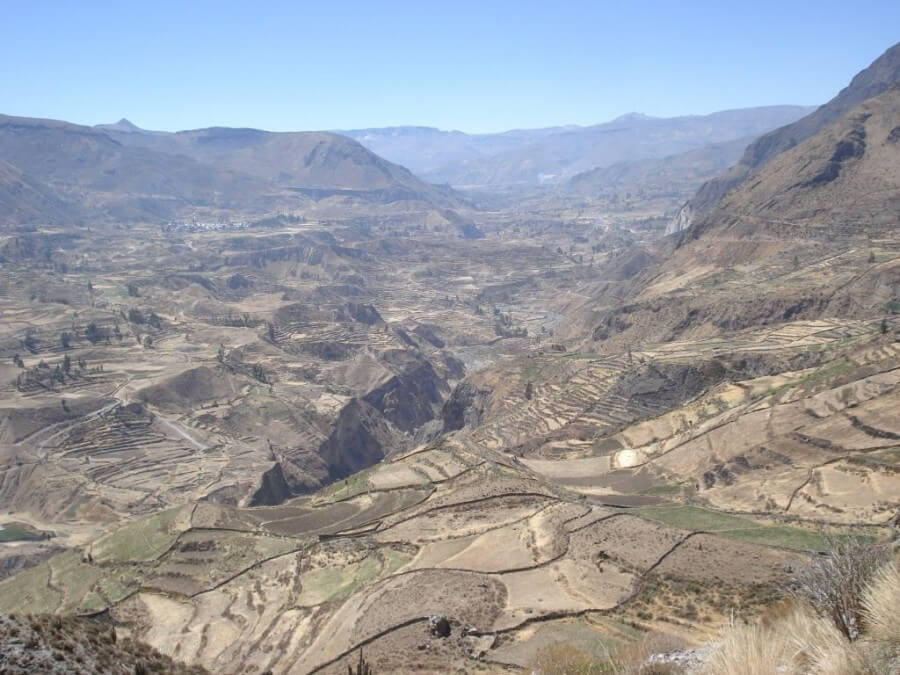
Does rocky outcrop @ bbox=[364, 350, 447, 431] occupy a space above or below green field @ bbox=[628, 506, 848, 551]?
below

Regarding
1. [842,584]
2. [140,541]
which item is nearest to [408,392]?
[140,541]

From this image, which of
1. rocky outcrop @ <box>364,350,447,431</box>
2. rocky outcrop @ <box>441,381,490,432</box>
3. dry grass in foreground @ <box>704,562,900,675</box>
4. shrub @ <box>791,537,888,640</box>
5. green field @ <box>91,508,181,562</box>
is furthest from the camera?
rocky outcrop @ <box>364,350,447,431</box>

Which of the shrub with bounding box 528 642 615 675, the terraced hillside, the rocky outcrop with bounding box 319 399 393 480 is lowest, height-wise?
the rocky outcrop with bounding box 319 399 393 480

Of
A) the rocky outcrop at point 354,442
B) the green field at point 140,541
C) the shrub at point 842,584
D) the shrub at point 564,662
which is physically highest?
the shrub at point 842,584

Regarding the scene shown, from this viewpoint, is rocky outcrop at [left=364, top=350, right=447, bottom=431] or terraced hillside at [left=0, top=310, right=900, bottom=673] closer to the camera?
terraced hillside at [left=0, top=310, right=900, bottom=673]

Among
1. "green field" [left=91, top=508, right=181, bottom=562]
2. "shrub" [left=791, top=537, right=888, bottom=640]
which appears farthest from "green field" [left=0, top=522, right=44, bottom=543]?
"shrub" [left=791, top=537, right=888, bottom=640]

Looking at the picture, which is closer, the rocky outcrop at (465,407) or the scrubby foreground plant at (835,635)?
the scrubby foreground plant at (835,635)

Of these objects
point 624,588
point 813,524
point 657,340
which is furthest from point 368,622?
point 657,340

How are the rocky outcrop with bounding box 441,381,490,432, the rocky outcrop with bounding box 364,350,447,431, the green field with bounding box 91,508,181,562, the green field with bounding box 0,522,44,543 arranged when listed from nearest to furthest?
1. the green field with bounding box 91,508,181,562
2. the green field with bounding box 0,522,44,543
3. the rocky outcrop with bounding box 441,381,490,432
4. the rocky outcrop with bounding box 364,350,447,431

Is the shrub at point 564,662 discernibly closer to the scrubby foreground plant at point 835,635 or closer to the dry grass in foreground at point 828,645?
the scrubby foreground plant at point 835,635

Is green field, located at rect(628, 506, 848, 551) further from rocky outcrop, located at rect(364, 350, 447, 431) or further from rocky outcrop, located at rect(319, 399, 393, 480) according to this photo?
rocky outcrop, located at rect(364, 350, 447, 431)

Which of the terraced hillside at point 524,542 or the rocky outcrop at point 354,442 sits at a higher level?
the terraced hillside at point 524,542

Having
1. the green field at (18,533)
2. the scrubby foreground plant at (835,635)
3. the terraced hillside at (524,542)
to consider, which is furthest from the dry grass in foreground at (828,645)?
the green field at (18,533)

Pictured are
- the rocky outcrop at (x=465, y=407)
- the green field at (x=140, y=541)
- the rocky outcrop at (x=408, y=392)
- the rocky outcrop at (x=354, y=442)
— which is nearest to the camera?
the green field at (x=140, y=541)
